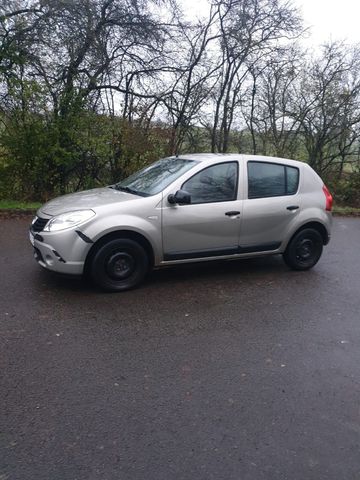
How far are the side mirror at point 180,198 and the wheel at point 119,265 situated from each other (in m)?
0.67

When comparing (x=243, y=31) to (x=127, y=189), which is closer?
(x=127, y=189)

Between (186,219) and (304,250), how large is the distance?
2.09 meters

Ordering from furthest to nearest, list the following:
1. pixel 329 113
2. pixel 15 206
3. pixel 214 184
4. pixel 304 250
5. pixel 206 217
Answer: pixel 329 113, pixel 15 206, pixel 304 250, pixel 214 184, pixel 206 217

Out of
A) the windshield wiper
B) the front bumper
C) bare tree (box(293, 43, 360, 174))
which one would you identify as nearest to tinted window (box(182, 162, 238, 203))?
the windshield wiper

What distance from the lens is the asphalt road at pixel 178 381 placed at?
7.62 feet

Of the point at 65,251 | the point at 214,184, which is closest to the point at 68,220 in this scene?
the point at 65,251

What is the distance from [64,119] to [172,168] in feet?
19.7

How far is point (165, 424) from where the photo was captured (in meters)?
2.60

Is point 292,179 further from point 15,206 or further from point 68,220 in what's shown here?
point 15,206

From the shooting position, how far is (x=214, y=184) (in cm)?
517

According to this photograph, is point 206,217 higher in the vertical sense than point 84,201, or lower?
lower

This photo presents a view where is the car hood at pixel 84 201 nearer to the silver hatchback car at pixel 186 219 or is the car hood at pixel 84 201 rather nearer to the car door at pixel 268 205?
the silver hatchback car at pixel 186 219

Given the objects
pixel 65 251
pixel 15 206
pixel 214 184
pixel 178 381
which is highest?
pixel 214 184

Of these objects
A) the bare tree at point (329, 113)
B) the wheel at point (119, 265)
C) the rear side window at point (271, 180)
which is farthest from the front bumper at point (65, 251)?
the bare tree at point (329, 113)
